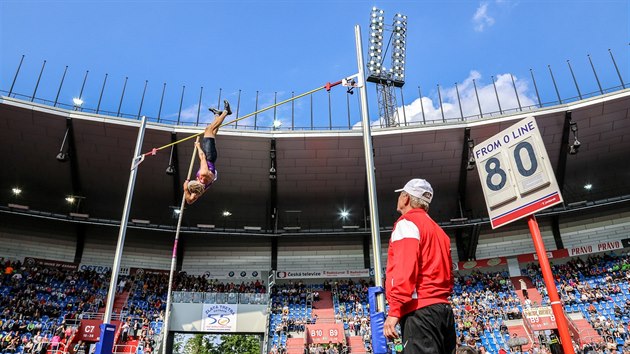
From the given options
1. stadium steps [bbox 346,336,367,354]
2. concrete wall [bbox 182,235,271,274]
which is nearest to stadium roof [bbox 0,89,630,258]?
concrete wall [bbox 182,235,271,274]

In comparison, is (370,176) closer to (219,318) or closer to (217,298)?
(219,318)

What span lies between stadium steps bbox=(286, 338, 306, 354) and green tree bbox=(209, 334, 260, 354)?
559 inches

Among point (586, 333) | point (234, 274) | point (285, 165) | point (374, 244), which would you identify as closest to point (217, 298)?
point (234, 274)

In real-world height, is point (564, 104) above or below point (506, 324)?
above

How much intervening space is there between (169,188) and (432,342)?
87.5 feet

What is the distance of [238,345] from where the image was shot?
120ft

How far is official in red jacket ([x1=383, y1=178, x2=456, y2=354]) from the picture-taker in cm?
276

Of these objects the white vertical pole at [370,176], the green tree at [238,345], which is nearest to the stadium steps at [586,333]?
the white vertical pole at [370,176]

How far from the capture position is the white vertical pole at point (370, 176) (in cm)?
597

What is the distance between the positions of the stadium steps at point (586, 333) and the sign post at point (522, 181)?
1947cm

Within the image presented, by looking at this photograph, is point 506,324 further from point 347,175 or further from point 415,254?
point 415,254

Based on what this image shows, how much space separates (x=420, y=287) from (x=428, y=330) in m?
0.29

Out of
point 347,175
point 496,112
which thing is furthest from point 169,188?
point 496,112

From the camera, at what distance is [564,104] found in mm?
23312
